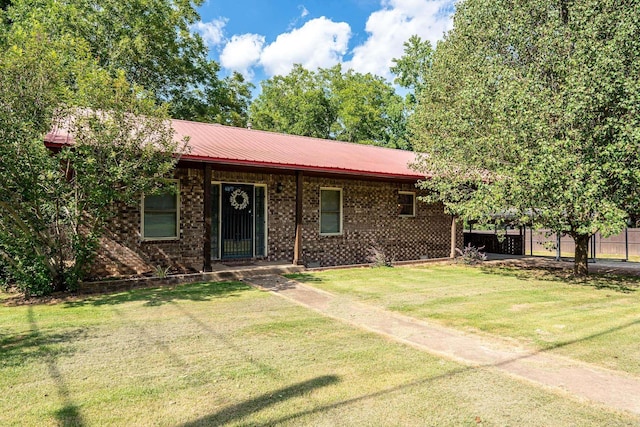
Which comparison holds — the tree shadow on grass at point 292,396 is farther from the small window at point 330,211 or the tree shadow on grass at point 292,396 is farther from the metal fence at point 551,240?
the metal fence at point 551,240

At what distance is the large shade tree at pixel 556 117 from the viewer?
806 centimetres

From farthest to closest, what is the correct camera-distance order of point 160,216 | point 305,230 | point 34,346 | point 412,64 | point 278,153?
point 412,64, point 305,230, point 278,153, point 160,216, point 34,346

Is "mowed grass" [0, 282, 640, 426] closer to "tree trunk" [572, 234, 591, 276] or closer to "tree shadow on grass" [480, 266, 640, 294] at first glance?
"tree shadow on grass" [480, 266, 640, 294]

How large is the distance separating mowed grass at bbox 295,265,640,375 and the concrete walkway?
0.29 meters

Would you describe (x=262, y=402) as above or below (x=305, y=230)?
below

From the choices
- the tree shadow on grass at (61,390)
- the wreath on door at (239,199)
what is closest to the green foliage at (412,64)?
the wreath on door at (239,199)

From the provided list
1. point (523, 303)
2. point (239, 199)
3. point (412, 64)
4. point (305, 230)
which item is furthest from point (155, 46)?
point (523, 303)

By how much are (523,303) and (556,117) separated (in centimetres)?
430

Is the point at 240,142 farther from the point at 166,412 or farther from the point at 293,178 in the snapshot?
the point at 166,412

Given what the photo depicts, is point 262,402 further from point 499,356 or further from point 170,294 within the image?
point 170,294

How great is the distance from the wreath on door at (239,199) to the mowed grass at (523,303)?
8.46ft

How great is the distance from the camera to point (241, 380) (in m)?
3.77

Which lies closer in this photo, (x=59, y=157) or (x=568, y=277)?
(x=59, y=157)

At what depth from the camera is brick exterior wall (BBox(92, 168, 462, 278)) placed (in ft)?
29.8
